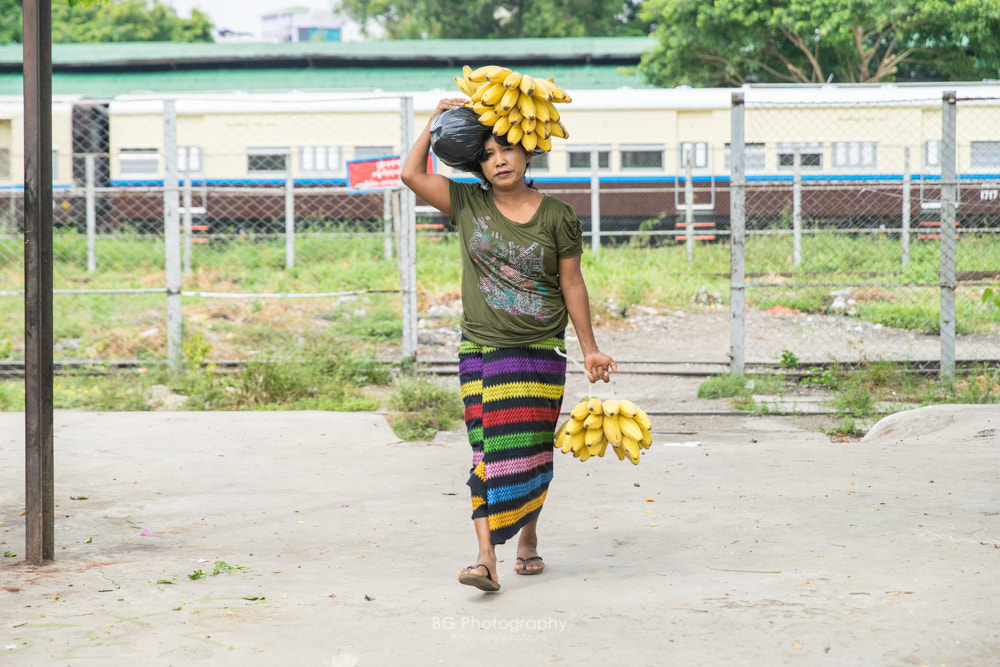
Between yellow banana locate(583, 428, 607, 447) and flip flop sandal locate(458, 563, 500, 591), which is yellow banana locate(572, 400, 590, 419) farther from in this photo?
flip flop sandal locate(458, 563, 500, 591)

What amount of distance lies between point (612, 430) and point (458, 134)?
3.89ft

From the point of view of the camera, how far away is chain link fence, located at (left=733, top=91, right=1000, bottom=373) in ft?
27.6

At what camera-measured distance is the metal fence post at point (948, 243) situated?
8031 mm

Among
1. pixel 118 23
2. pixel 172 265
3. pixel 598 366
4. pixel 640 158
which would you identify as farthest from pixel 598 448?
pixel 118 23

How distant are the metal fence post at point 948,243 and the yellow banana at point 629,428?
5307 mm

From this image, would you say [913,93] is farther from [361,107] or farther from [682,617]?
[682,617]

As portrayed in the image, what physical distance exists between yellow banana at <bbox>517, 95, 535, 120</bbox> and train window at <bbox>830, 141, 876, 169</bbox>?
1651 centimetres

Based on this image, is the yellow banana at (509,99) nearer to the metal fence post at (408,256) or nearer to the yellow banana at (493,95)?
the yellow banana at (493,95)

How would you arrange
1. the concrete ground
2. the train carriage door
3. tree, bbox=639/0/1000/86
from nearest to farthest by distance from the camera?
1. the concrete ground
2. the train carriage door
3. tree, bbox=639/0/1000/86

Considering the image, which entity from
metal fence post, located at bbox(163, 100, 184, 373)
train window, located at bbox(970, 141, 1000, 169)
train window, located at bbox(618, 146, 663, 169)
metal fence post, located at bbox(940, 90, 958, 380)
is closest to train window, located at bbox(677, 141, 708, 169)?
train window, located at bbox(618, 146, 663, 169)

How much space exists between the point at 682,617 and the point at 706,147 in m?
16.9

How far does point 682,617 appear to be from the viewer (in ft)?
10.3

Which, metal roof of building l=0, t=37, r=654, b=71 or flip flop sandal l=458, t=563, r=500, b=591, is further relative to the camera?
metal roof of building l=0, t=37, r=654, b=71

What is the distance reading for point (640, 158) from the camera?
19234 millimetres
